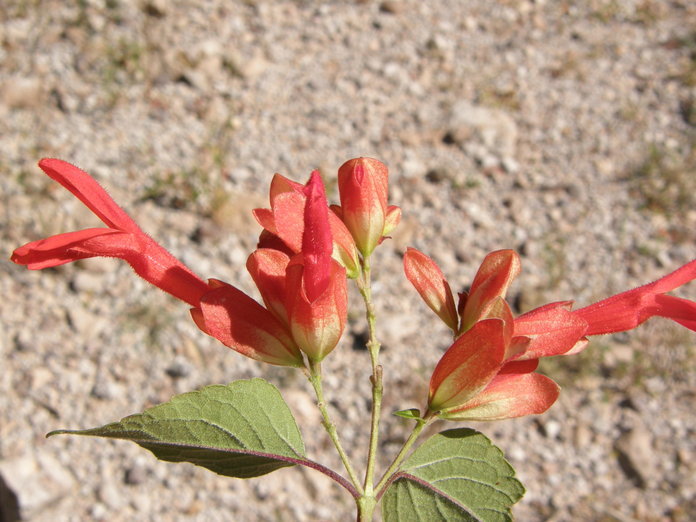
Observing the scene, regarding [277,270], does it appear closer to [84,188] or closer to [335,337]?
[335,337]

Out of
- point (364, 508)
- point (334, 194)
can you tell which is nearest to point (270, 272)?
point (364, 508)

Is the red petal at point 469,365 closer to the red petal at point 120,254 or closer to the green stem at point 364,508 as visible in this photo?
the green stem at point 364,508

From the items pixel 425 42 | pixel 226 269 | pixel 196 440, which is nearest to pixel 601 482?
pixel 226 269

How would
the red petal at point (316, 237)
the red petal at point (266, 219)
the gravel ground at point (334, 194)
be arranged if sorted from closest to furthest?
the red petal at point (316, 237)
the red petal at point (266, 219)
the gravel ground at point (334, 194)

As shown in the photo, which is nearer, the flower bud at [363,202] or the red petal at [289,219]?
the red petal at [289,219]

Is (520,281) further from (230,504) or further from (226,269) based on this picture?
(230,504)

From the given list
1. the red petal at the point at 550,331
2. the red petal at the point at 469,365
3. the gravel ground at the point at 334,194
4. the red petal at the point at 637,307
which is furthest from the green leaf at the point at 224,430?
the gravel ground at the point at 334,194

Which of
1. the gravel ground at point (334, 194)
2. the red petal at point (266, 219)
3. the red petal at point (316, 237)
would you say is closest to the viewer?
the red petal at point (316, 237)

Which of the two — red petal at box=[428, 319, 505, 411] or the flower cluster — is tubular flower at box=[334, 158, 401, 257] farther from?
red petal at box=[428, 319, 505, 411]
